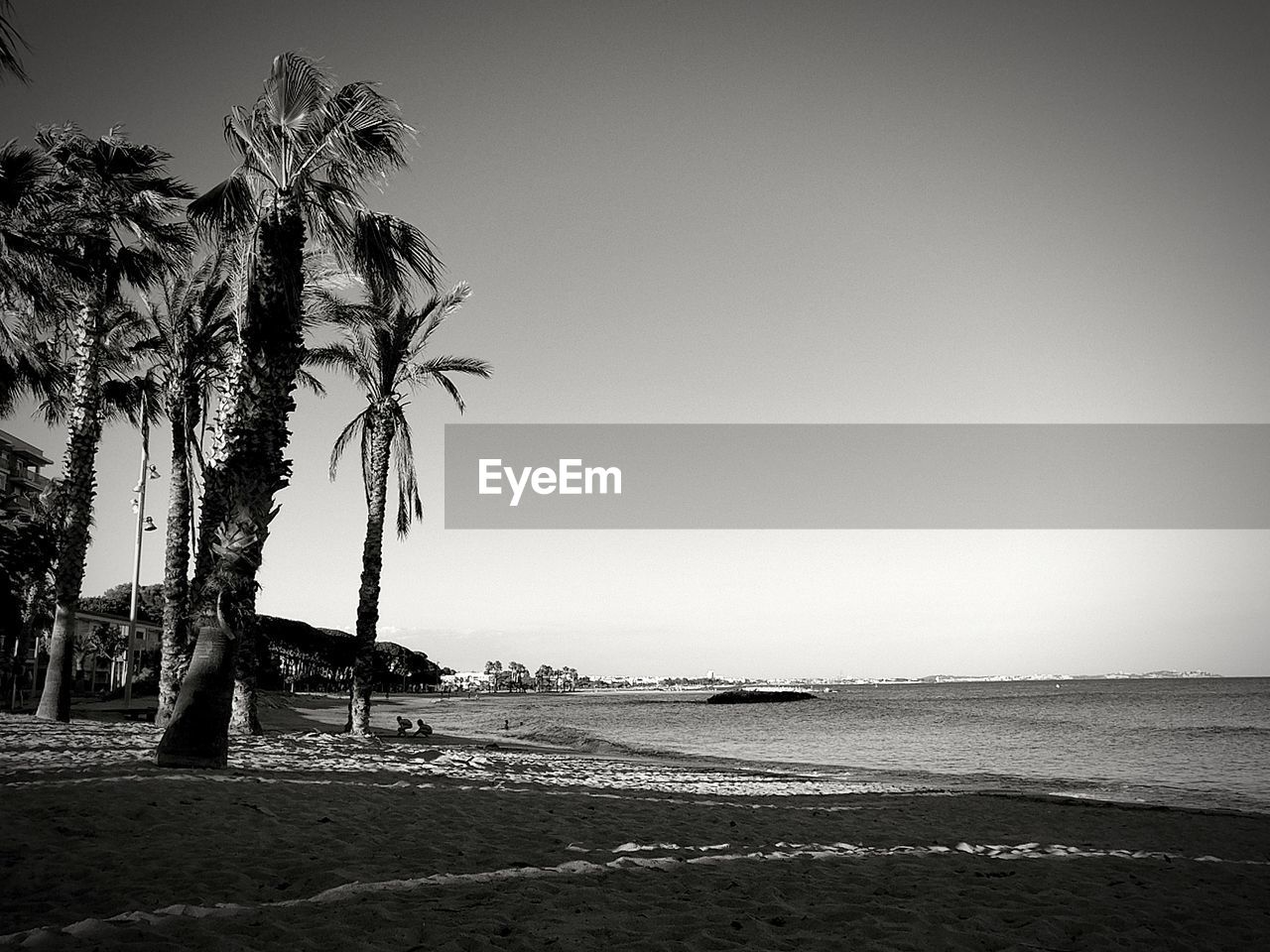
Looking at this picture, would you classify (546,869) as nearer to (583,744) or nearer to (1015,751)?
(583,744)

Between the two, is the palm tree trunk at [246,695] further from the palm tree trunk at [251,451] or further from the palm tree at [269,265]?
the palm tree trunk at [251,451]

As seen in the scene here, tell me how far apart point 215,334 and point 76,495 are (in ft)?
13.5

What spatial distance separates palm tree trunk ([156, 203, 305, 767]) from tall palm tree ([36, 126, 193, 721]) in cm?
658

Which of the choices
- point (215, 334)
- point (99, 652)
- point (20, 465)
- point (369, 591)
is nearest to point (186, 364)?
point (215, 334)

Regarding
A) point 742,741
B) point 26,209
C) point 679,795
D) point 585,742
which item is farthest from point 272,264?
point 742,741

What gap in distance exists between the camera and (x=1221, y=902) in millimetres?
6852

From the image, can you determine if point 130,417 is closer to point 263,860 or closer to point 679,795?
point 679,795

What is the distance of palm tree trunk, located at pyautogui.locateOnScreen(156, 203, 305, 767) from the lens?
10.6 metres

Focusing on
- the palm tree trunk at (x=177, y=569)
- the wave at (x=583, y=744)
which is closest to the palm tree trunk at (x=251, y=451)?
the palm tree trunk at (x=177, y=569)

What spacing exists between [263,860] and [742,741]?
3094 centimetres

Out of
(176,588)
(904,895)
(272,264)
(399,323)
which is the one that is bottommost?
(904,895)

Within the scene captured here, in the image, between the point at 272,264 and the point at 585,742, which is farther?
the point at 585,742

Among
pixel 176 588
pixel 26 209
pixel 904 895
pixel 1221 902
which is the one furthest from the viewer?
pixel 176 588

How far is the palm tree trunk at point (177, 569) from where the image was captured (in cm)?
1599
